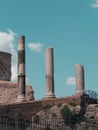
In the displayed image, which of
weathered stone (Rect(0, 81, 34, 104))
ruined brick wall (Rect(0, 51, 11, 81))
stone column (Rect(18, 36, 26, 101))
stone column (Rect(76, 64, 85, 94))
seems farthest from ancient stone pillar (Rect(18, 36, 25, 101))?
ruined brick wall (Rect(0, 51, 11, 81))

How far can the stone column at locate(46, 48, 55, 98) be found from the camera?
2958 cm

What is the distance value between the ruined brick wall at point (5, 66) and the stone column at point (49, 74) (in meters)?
14.5

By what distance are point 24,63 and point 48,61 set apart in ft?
5.48

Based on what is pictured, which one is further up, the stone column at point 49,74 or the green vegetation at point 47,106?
the stone column at point 49,74

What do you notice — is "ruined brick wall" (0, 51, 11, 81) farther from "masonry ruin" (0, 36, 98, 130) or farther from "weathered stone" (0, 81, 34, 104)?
"masonry ruin" (0, 36, 98, 130)

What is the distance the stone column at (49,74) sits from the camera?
97.0 feet

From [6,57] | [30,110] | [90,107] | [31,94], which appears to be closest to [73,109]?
[90,107]

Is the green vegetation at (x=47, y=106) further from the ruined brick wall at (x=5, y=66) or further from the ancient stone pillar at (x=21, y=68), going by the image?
the ruined brick wall at (x=5, y=66)

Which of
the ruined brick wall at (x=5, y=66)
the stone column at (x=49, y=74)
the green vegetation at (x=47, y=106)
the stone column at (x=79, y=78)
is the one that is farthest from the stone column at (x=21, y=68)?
the ruined brick wall at (x=5, y=66)

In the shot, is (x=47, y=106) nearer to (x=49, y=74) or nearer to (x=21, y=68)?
(x=49, y=74)

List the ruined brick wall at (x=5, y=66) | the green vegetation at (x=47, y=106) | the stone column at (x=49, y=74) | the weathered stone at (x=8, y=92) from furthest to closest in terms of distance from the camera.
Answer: the ruined brick wall at (x=5, y=66)
the weathered stone at (x=8, y=92)
the stone column at (x=49, y=74)
the green vegetation at (x=47, y=106)

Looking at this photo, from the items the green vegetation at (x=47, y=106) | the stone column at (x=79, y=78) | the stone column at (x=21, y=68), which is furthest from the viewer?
the stone column at (x=21, y=68)

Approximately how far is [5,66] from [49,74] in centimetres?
1560

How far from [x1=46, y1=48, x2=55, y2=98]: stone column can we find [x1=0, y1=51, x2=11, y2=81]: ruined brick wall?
14.5m
